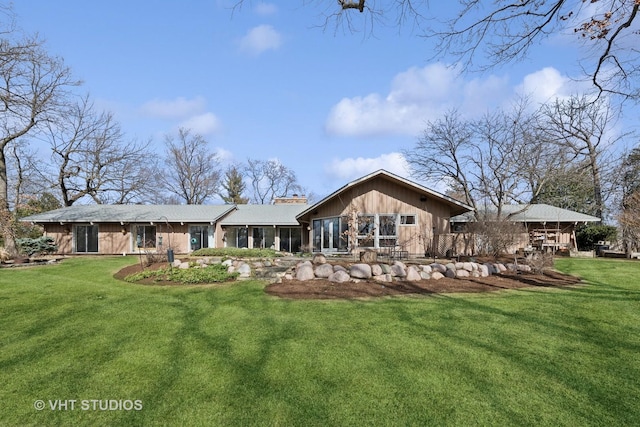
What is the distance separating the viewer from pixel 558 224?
21.3m

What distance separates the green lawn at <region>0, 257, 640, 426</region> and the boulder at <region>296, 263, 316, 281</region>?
99.2 inches

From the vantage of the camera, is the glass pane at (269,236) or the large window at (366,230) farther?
the glass pane at (269,236)

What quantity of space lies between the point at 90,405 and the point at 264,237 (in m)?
20.5

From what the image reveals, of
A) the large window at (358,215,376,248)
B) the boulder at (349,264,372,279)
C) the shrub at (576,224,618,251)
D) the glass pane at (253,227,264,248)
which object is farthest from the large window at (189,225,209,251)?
the shrub at (576,224,618,251)

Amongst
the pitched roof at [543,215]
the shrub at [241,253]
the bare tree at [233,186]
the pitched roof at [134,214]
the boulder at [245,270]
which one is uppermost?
the bare tree at [233,186]

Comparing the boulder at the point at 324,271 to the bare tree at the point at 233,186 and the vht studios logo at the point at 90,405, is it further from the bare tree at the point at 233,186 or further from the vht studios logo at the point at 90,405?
the bare tree at the point at 233,186

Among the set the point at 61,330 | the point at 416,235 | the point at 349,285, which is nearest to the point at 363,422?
the point at 61,330

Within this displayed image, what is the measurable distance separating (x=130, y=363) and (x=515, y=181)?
79.0ft

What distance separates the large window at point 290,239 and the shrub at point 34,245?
13.5m

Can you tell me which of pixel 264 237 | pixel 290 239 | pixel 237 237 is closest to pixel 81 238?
pixel 237 237

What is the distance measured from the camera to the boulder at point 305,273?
10287 mm

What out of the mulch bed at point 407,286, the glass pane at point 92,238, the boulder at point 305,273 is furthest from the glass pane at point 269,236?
the boulder at point 305,273

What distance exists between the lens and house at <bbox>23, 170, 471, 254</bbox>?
1625 centimetres

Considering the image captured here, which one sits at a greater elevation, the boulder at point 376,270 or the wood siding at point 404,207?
the wood siding at point 404,207
